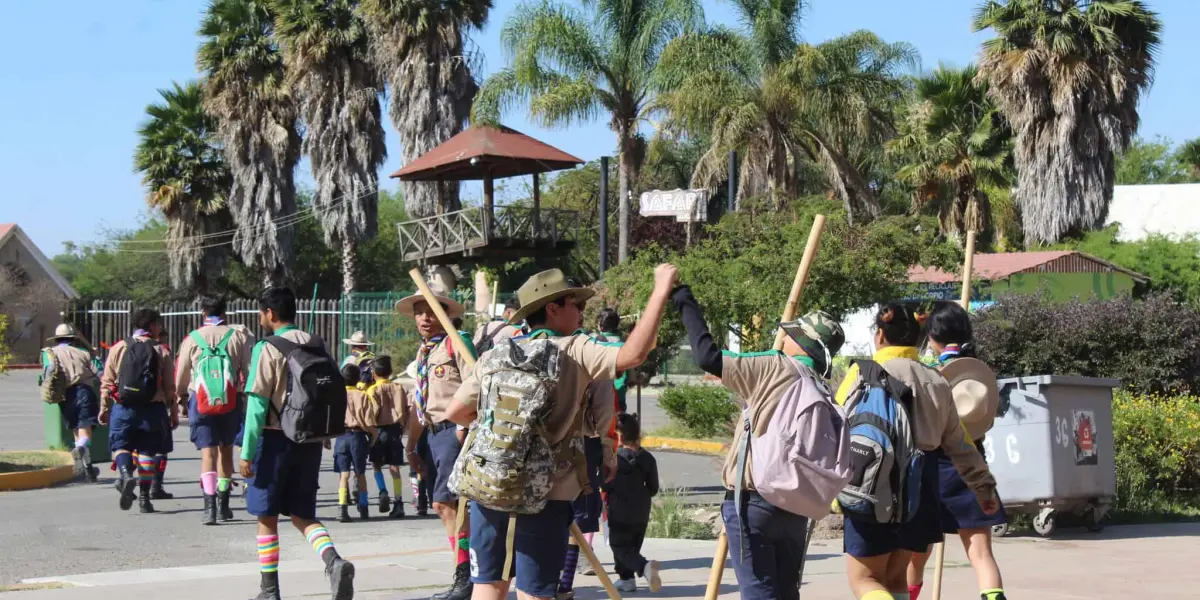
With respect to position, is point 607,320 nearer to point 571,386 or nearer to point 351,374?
point 351,374

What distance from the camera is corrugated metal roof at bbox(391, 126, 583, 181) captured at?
32.2m

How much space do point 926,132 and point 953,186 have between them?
1543 millimetres

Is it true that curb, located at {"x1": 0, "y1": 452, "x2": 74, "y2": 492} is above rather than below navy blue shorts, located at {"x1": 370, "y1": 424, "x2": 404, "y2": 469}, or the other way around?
below

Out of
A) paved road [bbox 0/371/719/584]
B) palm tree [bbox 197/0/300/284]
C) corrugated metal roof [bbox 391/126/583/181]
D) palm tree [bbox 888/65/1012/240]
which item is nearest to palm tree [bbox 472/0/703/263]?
corrugated metal roof [bbox 391/126/583/181]

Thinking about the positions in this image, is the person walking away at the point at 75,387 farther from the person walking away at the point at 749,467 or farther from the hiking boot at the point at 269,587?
the person walking away at the point at 749,467

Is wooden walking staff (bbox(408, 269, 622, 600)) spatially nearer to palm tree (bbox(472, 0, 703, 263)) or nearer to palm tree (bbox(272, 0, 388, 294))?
palm tree (bbox(472, 0, 703, 263))

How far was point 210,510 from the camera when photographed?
11547 mm

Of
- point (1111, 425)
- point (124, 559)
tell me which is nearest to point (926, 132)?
point (1111, 425)

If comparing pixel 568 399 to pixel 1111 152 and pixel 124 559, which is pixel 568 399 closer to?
pixel 124 559

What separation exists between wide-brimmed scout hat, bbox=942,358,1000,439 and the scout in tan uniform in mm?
6404

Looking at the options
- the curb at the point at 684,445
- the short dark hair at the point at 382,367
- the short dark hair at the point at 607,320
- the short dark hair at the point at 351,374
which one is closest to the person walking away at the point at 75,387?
the short dark hair at the point at 351,374

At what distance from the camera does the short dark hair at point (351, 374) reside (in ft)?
39.9

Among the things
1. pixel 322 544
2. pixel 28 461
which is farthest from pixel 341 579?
pixel 28 461

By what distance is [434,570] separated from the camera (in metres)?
8.96
